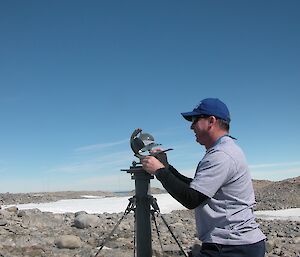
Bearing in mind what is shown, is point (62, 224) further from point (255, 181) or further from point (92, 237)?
point (255, 181)

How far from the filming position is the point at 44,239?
26.2 feet

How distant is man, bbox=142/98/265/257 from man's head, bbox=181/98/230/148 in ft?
0.27

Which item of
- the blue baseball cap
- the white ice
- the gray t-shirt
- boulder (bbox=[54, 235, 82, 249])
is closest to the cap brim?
the blue baseball cap

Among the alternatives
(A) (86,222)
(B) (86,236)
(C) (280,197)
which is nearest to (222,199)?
(B) (86,236)

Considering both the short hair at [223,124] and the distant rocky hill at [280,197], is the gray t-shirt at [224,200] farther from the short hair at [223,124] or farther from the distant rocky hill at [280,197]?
the distant rocky hill at [280,197]

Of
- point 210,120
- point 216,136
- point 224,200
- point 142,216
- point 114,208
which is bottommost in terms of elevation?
point 114,208

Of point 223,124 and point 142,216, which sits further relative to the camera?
point 142,216

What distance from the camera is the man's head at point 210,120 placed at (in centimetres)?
255

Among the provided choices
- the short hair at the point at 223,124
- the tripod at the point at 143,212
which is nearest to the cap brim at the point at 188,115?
the short hair at the point at 223,124

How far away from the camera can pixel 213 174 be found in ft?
7.57

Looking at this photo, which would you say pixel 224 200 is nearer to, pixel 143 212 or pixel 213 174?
pixel 213 174

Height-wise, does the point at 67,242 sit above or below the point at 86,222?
below

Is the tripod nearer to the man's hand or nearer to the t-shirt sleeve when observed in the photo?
the man's hand

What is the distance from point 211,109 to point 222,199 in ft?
1.96
